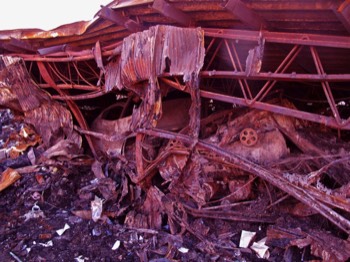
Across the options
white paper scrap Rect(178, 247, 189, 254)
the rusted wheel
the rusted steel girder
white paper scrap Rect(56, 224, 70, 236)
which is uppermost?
the rusted steel girder

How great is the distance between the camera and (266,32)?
4066 mm

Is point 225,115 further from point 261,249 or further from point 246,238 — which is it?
point 261,249

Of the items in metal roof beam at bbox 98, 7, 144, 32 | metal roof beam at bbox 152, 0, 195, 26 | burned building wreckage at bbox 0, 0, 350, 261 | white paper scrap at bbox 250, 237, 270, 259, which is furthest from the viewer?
metal roof beam at bbox 98, 7, 144, 32

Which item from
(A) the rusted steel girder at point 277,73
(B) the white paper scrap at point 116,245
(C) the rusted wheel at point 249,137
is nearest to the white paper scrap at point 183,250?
(B) the white paper scrap at point 116,245

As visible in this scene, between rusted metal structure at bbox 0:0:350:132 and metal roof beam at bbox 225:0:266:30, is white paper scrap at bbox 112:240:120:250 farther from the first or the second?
metal roof beam at bbox 225:0:266:30

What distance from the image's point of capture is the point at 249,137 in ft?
15.7

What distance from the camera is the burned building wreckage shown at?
13.0ft

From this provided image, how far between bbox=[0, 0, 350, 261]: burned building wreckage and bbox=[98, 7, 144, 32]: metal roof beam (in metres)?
0.01

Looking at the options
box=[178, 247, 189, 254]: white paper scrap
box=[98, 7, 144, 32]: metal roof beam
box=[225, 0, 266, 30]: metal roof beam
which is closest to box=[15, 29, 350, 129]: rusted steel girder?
box=[225, 0, 266, 30]: metal roof beam

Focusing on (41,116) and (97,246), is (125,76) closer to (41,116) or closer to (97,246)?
(97,246)

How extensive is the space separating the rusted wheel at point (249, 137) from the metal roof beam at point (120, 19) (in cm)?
216

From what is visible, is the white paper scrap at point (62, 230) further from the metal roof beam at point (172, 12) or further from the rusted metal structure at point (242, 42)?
the metal roof beam at point (172, 12)

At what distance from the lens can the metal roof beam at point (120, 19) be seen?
15.4 ft

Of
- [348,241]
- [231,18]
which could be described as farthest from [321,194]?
[231,18]
